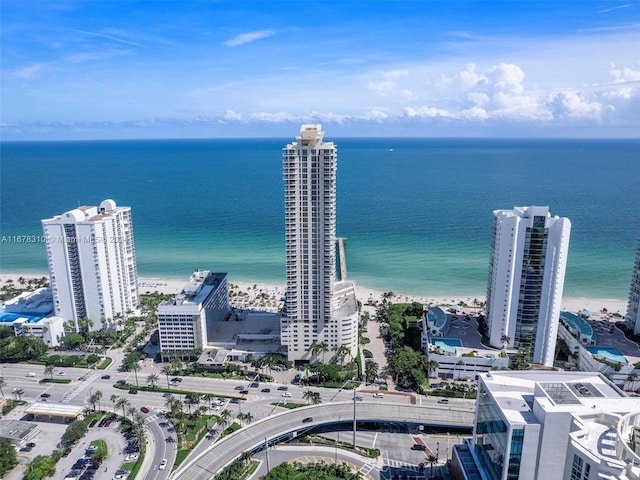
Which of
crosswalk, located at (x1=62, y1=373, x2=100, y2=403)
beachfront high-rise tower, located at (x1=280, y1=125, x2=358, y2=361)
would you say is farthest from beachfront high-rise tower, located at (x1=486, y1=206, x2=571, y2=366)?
crosswalk, located at (x1=62, y1=373, x2=100, y2=403)

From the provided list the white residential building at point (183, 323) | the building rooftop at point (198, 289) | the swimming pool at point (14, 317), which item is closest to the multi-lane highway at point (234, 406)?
the white residential building at point (183, 323)

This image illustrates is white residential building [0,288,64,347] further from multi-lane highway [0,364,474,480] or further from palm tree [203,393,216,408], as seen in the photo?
palm tree [203,393,216,408]

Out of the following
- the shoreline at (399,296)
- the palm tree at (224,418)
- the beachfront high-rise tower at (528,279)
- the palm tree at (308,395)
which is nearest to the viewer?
the palm tree at (224,418)

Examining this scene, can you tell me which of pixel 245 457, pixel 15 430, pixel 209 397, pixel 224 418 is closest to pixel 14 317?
pixel 15 430

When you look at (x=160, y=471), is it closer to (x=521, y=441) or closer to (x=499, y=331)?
(x=521, y=441)

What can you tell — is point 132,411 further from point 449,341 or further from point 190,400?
point 449,341

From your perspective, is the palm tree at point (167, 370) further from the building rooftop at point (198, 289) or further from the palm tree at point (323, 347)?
the palm tree at point (323, 347)

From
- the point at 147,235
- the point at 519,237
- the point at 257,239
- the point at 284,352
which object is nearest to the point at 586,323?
the point at 519,237
